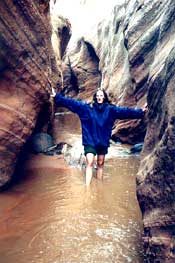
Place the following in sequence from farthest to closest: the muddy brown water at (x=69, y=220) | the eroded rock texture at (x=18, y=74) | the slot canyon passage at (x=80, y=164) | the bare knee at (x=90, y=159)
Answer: the bare knee at (x=90, y=159) → the eroded rock texture at (x=18, y=74) → the muddy brown water at (x=69, y=220) → the slot canyon passage at (x=80, y=164)

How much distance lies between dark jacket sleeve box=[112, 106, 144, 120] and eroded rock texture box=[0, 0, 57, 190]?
1694 millimetres

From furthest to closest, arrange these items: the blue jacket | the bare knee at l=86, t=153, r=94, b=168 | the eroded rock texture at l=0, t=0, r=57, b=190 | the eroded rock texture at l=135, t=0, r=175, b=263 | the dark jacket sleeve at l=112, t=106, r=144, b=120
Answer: the bare knee at l=86, t=153, r=94, b=168 < the blue jacket < the eroded rock texture at l=0, t=0, r=57, b=190 < the dark jacket sleeve at l=112, t=106, r=144, b=120 < the eroded rock texture at l=135, t=0, r=175, b=263

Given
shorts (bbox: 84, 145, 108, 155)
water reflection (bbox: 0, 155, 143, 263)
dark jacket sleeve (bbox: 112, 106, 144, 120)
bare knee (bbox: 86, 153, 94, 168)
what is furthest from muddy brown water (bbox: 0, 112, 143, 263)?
dark jacket sleeve (bbox: 112, 106, 144, 120)

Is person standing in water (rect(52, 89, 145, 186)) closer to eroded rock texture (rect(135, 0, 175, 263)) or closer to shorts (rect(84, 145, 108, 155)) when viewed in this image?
shorts (rect(84, 145, 108, 155))

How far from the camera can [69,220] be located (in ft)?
17.7

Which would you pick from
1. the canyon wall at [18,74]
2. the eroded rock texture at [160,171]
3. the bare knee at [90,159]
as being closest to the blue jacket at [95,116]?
the bare knee at [90,159]

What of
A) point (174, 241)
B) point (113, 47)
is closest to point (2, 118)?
point (174, 241)

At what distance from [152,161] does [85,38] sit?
24.1m

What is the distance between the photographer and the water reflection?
432cm

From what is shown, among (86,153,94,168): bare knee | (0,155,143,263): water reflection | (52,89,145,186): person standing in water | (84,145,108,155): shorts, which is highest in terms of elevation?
(52,89,145,186): person standing in water

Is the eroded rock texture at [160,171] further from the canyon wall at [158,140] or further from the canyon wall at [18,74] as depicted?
the canyon wall at [18,74]

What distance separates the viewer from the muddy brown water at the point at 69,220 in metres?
4.32

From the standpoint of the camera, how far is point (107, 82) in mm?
16609

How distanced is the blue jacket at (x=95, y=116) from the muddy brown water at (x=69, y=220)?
963mm
